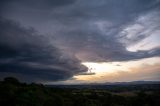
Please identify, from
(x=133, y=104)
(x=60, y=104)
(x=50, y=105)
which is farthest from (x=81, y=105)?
(x=133, y=104)

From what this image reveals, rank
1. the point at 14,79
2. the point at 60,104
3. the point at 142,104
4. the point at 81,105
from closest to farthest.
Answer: the point at 60,104
the point at 81,105
the point at 142,104
the point at 14,79

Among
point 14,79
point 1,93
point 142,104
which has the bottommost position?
point 142,104

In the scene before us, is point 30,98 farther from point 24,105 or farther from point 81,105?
point 81,105

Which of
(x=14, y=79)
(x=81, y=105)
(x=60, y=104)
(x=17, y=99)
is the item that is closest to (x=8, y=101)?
(x=17, y=99)

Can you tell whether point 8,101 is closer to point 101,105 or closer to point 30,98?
point 30,98

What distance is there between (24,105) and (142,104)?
126ft

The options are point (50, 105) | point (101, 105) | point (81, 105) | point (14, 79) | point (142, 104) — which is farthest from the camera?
point (14, 79)

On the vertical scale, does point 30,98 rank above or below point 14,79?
below

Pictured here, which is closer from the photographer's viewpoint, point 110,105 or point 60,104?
point 60,104

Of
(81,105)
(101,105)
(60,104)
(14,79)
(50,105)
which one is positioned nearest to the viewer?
(50,105)

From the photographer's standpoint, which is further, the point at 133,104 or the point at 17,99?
the point at 133,104

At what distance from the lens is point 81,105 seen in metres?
50.5

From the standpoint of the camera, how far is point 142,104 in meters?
63.4

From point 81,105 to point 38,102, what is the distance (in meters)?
14.5
